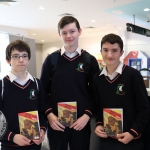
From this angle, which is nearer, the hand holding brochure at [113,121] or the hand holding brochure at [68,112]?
the hand holding brochure at [113,121]

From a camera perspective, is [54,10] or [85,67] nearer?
[85,67]

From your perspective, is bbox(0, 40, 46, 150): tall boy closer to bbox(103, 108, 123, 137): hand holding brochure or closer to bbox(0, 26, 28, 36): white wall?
bbox(103, 108, 123, 137): hand holding brochure

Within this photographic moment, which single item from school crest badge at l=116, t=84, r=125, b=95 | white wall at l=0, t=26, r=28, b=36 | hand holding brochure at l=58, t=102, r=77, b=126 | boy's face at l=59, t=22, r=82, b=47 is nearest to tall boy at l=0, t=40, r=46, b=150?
hand holding brochure at l=58, t=102, r=77, b=126

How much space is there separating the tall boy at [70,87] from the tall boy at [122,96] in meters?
0.13

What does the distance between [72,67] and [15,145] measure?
0.67 m

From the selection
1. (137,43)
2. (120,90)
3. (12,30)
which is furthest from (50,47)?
(120,90)

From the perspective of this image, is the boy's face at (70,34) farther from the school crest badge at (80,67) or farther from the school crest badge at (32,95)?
the school crest badge at (32,95)

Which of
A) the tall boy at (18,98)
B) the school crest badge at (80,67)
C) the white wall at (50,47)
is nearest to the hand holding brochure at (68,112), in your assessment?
the tall boy at (18,98)

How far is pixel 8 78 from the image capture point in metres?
1.35

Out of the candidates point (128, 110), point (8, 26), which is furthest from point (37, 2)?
point (128, 110)

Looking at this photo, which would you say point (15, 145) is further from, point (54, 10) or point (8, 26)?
point (8, 26)

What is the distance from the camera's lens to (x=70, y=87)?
1422mm

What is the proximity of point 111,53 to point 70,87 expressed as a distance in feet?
1.27

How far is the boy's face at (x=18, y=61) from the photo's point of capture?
134 centimetres
